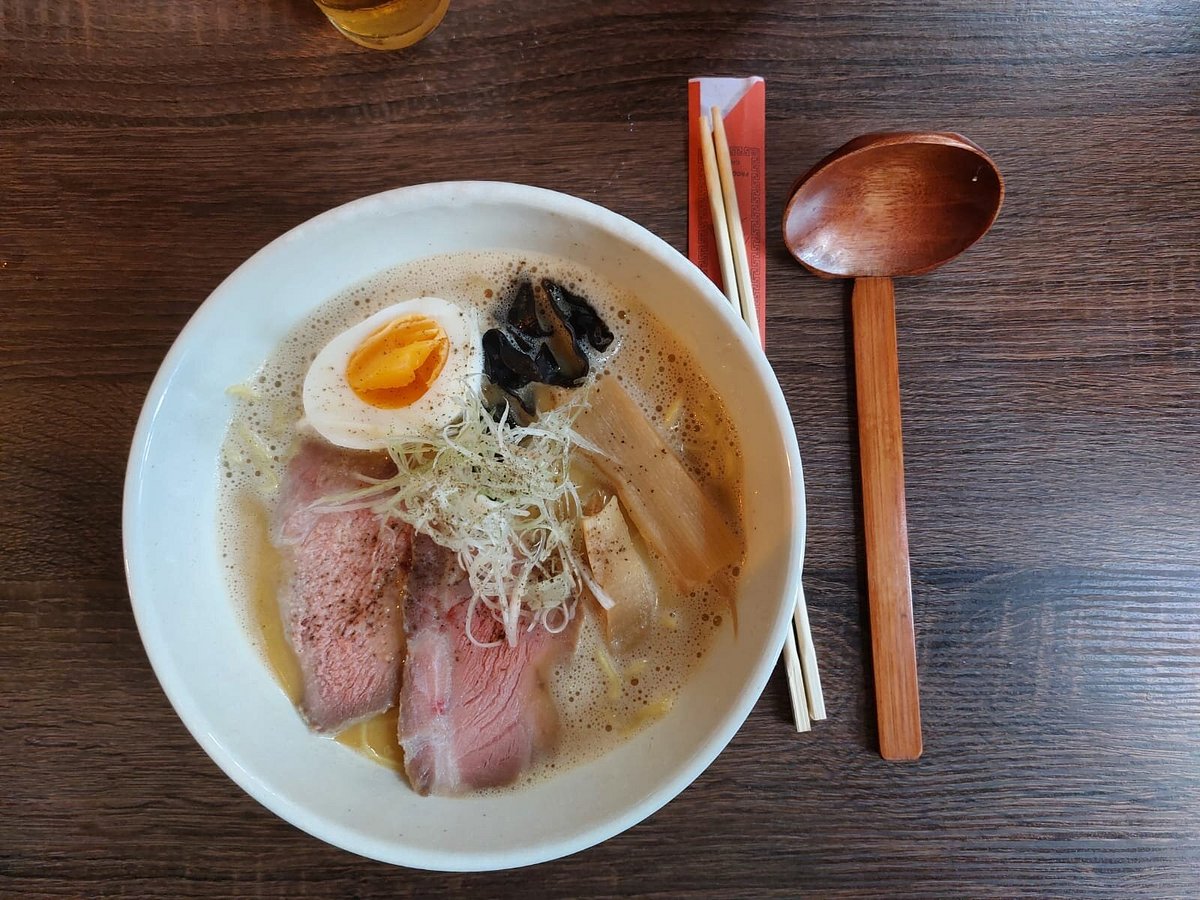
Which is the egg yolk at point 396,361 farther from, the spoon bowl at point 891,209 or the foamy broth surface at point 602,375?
the spoon bowl at point 891,209

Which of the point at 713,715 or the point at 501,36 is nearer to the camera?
the point at 713,715

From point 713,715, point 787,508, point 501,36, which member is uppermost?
point 501,36

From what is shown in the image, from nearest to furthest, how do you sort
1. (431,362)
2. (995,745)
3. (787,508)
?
(787,508), (431,362), (995,745)

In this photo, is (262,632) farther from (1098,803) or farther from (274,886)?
(1098,803)

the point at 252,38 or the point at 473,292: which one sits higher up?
the point at 252,38

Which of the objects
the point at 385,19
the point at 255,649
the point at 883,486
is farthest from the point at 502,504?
the point at 385,19

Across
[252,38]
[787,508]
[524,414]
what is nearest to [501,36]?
[252,38]
